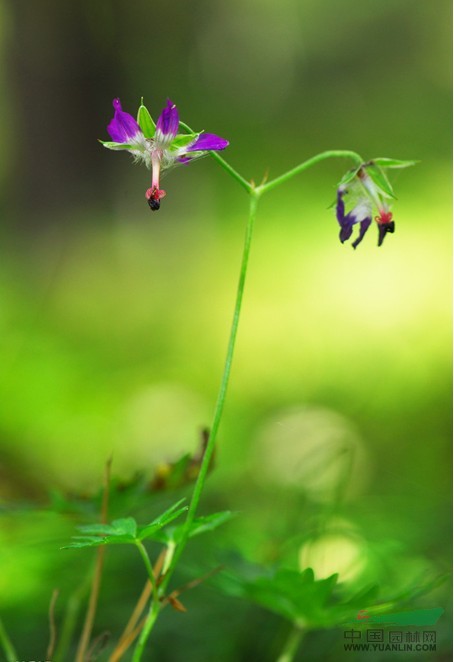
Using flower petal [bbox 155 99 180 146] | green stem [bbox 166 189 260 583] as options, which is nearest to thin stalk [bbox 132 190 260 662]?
green stem [bbox 166 189 260 583]

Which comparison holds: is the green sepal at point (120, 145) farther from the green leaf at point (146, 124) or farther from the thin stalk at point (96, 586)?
the thin stalk at point (96, 586)

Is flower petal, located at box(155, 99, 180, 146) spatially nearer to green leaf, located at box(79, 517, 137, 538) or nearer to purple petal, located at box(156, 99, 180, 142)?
purple petal, located at box(156, 99, 180, 142)

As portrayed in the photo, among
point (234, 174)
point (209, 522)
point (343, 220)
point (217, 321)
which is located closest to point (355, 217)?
point (343, 220)

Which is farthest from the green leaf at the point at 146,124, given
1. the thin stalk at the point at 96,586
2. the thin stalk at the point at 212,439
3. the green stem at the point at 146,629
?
the green stem at the point at 146,629

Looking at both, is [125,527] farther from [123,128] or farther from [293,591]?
[123,128]

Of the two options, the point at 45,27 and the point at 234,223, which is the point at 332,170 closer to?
the point at 234,223

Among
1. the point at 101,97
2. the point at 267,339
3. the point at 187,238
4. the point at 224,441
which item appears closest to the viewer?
the point at 224,441

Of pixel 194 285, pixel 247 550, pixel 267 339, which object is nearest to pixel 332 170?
pixel 194 285
